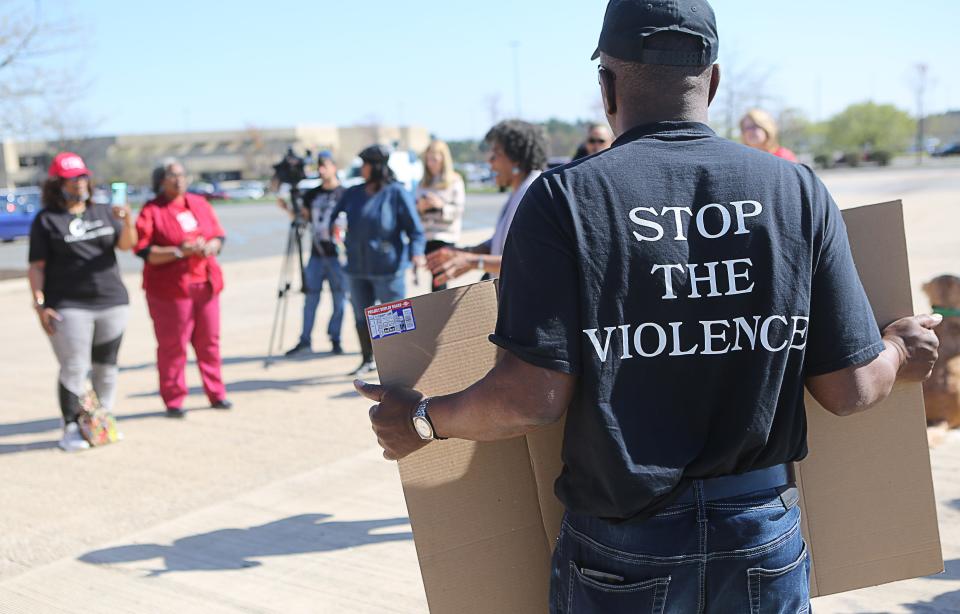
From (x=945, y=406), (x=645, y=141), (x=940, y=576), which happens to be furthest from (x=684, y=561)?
(x=945, y=406)

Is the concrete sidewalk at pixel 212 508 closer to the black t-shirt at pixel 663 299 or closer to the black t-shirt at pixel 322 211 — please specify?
the black t-shirt at pixel 322 211

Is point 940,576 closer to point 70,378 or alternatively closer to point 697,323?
point 697,323

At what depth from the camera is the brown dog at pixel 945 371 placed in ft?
16.1

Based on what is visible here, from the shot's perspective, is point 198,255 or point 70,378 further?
point 198,255

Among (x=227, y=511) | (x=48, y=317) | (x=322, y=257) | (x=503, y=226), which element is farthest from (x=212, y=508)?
(x=322, y=257)

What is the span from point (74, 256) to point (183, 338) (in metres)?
1.06

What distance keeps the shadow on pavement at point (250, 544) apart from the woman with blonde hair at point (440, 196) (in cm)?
408

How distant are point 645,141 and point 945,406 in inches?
170

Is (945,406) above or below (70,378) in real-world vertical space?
below

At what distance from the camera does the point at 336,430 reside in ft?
21.4

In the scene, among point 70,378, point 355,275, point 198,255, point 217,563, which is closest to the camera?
point 217,563

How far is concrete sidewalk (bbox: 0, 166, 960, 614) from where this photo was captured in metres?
3.94

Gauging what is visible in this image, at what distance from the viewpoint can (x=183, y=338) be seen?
6941mm

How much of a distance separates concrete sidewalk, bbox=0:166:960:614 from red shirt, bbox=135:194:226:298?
105cm
